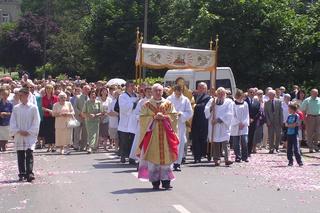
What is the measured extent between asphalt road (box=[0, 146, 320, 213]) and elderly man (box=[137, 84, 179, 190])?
298 mm

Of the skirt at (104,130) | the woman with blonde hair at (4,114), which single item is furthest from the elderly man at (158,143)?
the skirt at (104,130)

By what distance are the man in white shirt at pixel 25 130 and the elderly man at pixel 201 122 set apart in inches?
212

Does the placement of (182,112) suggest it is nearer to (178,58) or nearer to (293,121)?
(293,121)

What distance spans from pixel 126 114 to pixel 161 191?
5504 millimetres

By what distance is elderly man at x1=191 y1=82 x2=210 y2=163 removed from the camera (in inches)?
720

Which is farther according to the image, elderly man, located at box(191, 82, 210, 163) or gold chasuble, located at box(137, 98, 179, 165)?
elderly man, located at box(191, 82, 210, 163)

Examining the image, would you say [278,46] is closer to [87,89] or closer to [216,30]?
[216,30]

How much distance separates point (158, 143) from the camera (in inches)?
509

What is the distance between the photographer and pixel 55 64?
63.7 metres

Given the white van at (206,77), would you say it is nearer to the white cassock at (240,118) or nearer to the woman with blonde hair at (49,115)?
the woman with blonde hair at (49,115)

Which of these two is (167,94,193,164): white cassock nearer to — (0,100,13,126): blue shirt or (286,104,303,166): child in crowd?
(286,104,303,166): child in crowd

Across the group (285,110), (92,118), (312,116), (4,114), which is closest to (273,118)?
(285,110)

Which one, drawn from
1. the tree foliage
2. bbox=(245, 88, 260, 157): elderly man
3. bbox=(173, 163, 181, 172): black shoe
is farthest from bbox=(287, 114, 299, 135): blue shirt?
the tree foliage

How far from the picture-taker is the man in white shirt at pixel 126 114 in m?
17.8
